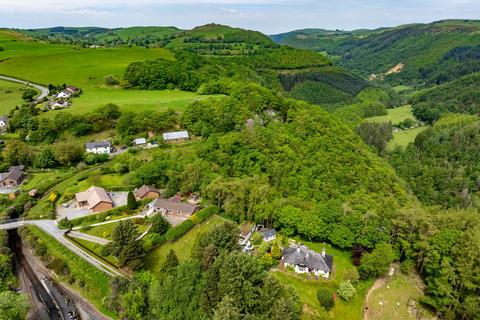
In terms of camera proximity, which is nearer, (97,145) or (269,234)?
(269,234)

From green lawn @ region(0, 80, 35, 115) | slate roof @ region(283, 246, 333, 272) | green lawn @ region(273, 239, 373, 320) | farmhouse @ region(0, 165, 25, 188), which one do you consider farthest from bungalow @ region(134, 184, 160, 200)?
green lawn @ region(0, 80, 35, 115)

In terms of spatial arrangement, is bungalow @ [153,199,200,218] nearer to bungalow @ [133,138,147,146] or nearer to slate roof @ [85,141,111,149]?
bungalow @ [133,138,147,146]

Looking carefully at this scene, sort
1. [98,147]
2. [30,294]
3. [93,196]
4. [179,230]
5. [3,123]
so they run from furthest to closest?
1. [3,123]
2. [98,147]
3. [93,196]
4. [179,230]
5. [30,294]

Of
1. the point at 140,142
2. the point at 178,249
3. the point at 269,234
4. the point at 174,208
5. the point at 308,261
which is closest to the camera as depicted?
the point at 308,261

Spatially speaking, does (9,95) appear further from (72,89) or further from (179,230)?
(179,230)

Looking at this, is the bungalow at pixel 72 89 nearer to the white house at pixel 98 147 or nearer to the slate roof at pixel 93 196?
the white house at pixel 98 147

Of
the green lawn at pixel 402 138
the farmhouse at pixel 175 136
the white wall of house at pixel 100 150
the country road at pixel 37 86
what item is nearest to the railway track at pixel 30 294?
the white wall of house at pixel 100 150

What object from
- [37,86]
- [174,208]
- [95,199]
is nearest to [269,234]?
[174,208]
